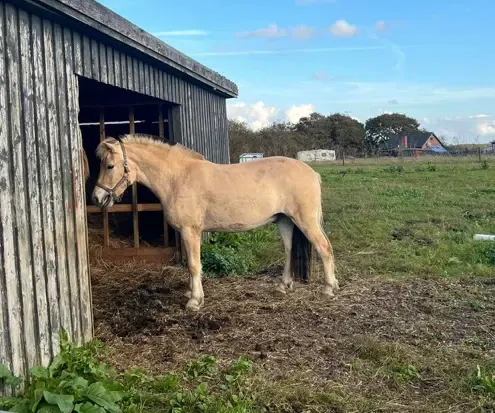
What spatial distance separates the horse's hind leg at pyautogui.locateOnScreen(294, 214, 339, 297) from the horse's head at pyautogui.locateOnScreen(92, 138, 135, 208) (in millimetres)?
2200

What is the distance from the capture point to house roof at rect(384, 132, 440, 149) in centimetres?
7081

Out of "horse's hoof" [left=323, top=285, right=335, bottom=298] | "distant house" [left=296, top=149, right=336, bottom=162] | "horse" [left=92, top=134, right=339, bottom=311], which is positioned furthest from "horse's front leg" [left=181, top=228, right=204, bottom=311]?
"distant house" [left=296, top=149, right=336, bottom=162]

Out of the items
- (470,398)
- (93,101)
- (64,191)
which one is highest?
(93,101)

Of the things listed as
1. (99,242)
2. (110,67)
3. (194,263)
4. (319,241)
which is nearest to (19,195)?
(110,67)

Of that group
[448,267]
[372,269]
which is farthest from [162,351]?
[448,267]

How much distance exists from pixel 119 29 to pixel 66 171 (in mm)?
1707

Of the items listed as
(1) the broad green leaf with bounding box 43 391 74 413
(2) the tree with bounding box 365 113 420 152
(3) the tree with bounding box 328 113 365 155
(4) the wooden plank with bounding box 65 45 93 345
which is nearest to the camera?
(1) the broad green leaf with bounding box 43 391 74 413

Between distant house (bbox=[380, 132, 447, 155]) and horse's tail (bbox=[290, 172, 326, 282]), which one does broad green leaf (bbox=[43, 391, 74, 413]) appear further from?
distant house (bbox=[380, 132, 447, 155])

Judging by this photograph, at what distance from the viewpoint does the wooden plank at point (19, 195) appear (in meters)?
4.11

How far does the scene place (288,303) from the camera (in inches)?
255

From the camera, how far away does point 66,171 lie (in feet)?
16.0

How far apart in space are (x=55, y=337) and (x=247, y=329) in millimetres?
1906

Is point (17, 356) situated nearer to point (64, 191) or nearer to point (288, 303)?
point (64, 191)

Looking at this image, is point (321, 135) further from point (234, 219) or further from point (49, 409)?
point (49, 409)
